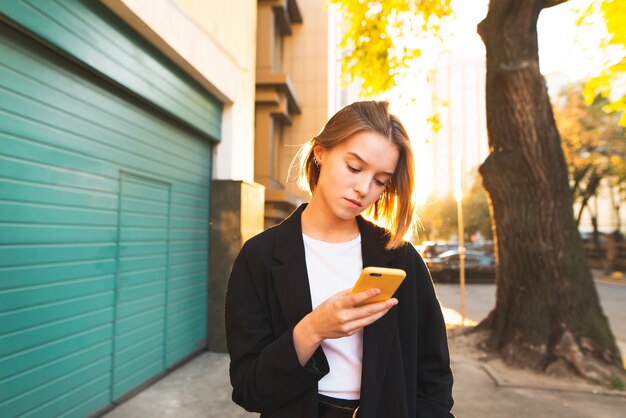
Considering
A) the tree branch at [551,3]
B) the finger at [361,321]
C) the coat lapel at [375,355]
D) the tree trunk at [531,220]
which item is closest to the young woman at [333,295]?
the coat lapel at [375,355]

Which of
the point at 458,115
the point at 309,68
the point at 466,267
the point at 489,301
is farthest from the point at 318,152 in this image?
the point at 458,115

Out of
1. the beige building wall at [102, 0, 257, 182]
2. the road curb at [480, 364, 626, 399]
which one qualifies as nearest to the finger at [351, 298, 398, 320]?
the beige building wall at [102, 0, 257, 182]

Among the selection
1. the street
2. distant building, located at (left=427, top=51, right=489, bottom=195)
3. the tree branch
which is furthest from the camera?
distant building, located at (left=427, top=51, right=489, bottom=195)

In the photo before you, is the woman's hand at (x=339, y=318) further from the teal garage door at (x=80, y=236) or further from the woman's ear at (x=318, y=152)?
the teal garage door at (x=80, y=236)

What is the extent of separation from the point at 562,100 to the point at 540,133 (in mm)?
20959

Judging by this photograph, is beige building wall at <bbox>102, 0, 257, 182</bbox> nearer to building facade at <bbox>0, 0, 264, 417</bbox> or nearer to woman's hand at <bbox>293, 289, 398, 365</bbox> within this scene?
building facade at <bbox>0, 0, 264, 417</bbox>

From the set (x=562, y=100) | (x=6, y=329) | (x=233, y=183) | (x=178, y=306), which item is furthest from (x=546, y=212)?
(x=562, y=100)

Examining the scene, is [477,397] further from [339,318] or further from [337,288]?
[339,318]

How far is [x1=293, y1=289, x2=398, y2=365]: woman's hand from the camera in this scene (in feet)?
4.12

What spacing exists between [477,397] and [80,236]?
4.29 metres

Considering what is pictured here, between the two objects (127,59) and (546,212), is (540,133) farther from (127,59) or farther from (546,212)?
(127,59)

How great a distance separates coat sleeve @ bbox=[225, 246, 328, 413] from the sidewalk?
10.5ft

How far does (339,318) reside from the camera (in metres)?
1.26

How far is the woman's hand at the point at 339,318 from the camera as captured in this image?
1.26 m
